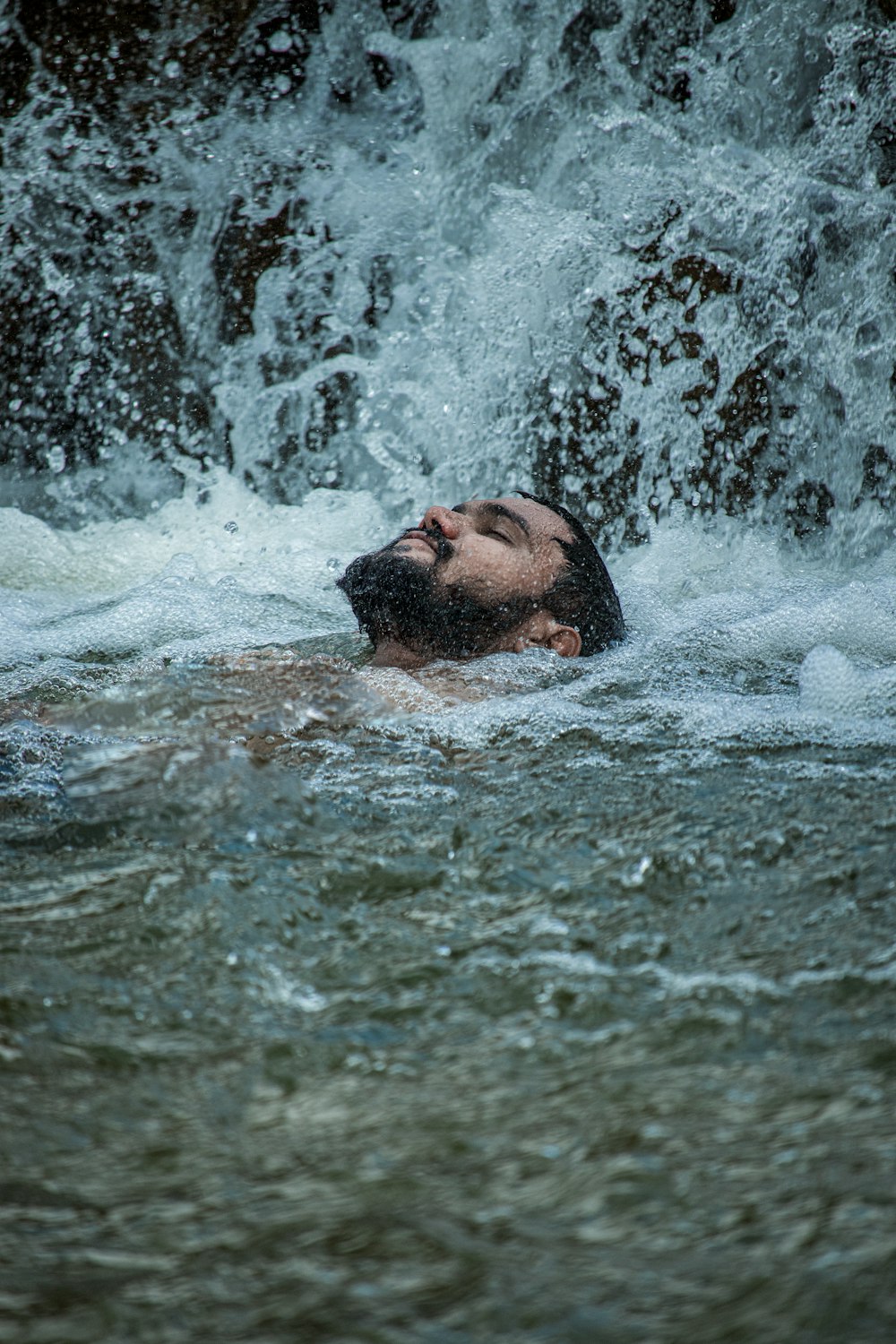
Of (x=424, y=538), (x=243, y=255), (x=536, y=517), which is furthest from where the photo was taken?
(x=243, y=255)

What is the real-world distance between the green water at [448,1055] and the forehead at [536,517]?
1418 mm

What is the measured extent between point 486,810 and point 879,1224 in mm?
1088

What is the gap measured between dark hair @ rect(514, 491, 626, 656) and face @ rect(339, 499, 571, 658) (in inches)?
1.4

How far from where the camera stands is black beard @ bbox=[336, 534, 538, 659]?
3209 millimetres

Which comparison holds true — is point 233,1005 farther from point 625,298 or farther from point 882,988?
point 625,298

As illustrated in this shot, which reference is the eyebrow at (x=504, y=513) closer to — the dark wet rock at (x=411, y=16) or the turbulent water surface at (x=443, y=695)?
the turbulent water surface at (x=443, y=695)

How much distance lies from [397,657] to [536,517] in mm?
642

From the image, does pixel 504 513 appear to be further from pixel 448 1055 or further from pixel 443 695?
pixel 448 1055

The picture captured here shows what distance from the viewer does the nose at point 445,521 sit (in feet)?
11.0

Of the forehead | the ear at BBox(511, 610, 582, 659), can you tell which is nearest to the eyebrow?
the forehead

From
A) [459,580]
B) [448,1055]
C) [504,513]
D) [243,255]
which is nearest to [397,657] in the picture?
[459,580]

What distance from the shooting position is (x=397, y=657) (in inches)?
128

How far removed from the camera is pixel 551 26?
4887 millimetres

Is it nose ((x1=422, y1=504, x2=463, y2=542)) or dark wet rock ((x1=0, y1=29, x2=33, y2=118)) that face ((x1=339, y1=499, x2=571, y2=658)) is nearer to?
nose ((x1=422, y1=504, x2=463, y2=542))
